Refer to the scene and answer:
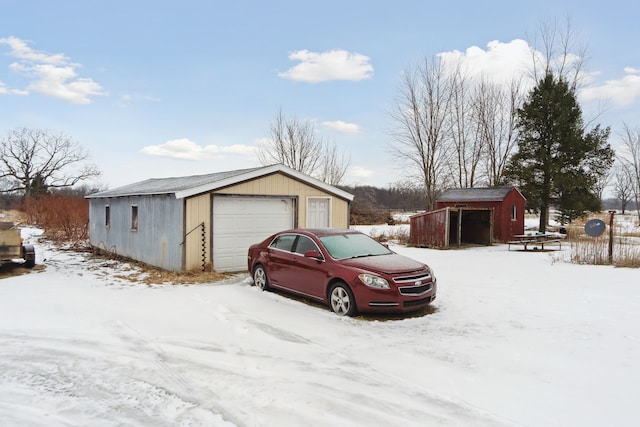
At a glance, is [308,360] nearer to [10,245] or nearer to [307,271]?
[307,271]

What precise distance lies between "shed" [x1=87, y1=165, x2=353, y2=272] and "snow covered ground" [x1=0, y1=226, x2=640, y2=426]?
2.41 meters

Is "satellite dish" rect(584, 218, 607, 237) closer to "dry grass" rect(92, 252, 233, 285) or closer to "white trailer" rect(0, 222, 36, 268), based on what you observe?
"dry grass" rect(92, 252, 233, 285)

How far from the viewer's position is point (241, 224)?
11852mm

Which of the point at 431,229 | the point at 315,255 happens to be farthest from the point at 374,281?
the point at 431,229

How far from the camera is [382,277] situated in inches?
262

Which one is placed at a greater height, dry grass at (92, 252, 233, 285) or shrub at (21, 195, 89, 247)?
shrub at (21, 195, 89, 247)

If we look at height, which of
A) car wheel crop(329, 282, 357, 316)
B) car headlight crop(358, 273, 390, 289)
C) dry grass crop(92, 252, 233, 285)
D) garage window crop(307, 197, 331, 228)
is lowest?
dry grass crop(92, 252, 233, 285)

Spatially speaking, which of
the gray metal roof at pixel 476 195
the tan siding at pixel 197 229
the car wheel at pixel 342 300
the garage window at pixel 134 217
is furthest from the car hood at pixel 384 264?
the gray metal roof at pixel 476 195

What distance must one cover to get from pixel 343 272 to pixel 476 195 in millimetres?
18469

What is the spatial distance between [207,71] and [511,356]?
47.1ft

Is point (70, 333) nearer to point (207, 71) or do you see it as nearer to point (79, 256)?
point (79, 256)

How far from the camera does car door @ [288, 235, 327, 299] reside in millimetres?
7445

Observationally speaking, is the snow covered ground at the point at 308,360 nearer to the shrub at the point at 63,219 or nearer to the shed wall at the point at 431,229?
the shed wall at the point at 431,229

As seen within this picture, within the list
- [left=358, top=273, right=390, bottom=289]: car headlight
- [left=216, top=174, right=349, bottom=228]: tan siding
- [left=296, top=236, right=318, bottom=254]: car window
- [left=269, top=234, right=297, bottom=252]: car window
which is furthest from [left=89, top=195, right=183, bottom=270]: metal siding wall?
[left=358, top=273, right=390, bottom=289]: car headlight
